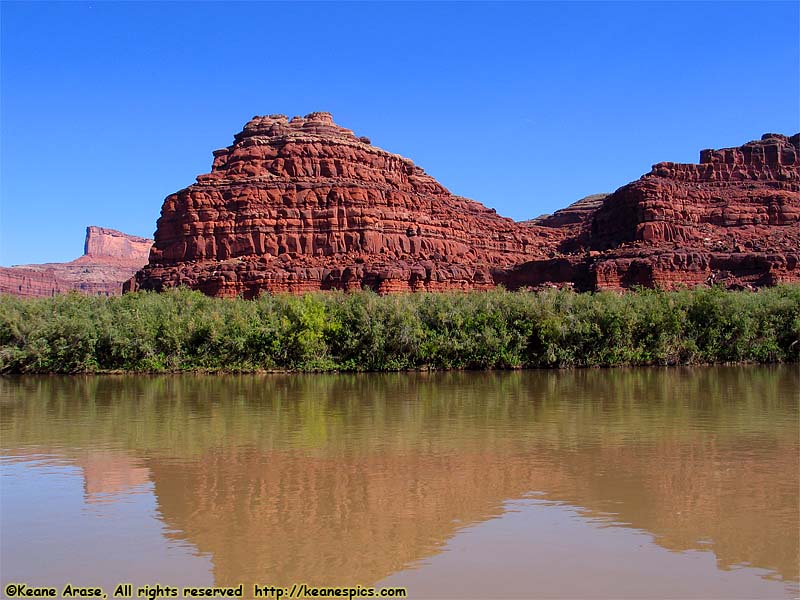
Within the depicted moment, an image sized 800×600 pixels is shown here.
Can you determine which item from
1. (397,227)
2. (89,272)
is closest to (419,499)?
(397,227)

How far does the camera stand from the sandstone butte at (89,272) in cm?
11581

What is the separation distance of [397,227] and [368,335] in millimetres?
31090

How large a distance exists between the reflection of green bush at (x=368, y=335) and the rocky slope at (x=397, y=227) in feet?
62.2

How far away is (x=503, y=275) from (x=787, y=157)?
34403 mm

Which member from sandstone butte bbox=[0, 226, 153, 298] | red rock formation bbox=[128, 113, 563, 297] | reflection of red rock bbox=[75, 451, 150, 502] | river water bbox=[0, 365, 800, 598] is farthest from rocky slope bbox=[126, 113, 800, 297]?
reflection of red rock bbox=[75, 451, 150, 502]

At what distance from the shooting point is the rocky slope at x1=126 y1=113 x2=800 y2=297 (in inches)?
2311

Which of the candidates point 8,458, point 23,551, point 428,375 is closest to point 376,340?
point 428,375

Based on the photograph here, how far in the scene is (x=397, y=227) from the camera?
215 feet

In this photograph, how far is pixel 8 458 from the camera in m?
13.4

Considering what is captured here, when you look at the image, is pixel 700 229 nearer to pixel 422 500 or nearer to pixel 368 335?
pixel 368 335

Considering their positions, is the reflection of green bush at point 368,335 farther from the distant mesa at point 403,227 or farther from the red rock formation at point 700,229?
the red rock formation at point 700,229

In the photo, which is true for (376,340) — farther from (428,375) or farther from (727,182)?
(727,182)

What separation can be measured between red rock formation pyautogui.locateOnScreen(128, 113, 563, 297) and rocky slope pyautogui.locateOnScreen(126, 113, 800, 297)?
115mm

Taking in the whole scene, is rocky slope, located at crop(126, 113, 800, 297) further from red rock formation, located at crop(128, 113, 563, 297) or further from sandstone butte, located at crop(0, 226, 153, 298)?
sandstone butte, located at crop(0, 226, 153, 298)
